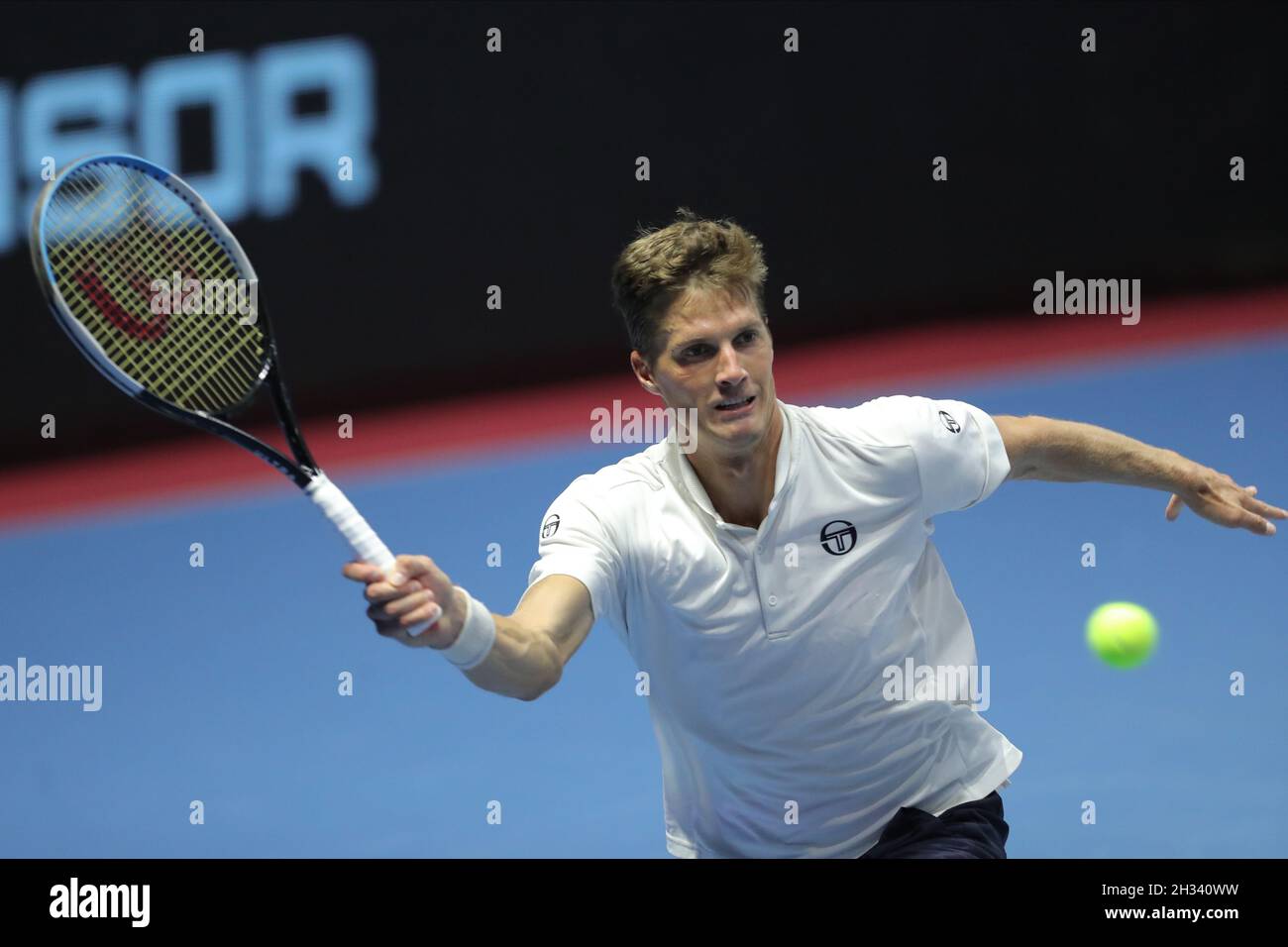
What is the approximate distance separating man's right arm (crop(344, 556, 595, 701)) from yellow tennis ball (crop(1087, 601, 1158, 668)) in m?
2.56

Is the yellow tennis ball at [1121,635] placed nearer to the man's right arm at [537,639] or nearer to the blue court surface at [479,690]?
the blue court surface at [479,690]

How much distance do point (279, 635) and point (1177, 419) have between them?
12.4ft

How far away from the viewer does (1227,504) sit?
3.41m

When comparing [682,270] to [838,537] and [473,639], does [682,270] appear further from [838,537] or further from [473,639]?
[473,639]

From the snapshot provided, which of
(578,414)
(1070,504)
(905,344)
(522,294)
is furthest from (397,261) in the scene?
(1070,504)

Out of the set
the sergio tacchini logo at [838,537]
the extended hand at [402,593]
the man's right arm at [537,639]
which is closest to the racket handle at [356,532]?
the extended hand at [402,593]

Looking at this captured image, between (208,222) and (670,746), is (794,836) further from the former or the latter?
(208,222)

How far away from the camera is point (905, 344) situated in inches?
296

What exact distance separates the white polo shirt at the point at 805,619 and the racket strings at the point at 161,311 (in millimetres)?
661

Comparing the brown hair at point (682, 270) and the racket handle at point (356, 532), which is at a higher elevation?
the brown hair at point (682, 270)

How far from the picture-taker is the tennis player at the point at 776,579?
3.16m

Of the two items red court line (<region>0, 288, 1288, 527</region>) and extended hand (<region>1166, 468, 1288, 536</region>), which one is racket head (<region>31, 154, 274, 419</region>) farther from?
red court line (<region>0, 288, 1288, 527</region>)

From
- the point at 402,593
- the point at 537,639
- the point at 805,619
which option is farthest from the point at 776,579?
the point at 402,593

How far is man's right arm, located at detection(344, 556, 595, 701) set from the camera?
94.5 inches
